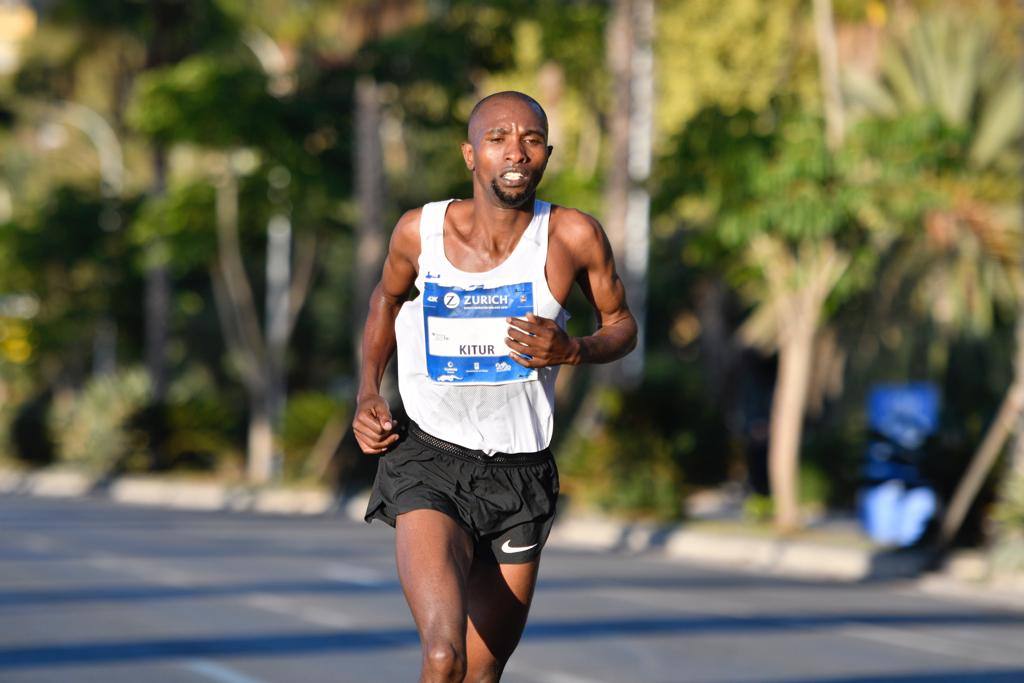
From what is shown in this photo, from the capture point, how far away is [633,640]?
11.3 metres

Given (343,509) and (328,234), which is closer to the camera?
(343,509)

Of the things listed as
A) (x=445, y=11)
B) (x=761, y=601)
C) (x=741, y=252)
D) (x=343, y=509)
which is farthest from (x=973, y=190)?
(x=761, y=601)

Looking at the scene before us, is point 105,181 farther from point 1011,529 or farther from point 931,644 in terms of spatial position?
point 931,644

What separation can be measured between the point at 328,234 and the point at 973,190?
10.8 meters

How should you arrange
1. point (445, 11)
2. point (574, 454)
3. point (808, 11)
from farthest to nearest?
point (808, 11) < point (445, 11) < point (574, 454)

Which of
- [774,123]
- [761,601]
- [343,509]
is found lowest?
[343,509]

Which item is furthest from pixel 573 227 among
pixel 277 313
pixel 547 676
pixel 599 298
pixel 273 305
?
pixel 273 305

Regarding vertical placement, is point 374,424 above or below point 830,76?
below

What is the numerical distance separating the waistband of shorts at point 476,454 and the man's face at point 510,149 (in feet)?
2.13

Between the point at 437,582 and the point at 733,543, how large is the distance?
587 inches

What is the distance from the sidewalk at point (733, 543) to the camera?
57.0 feet

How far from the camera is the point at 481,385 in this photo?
16.8ft

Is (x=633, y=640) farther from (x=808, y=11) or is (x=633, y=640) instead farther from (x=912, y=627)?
(x=808, y=11)

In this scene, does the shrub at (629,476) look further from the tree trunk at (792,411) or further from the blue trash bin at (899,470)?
the blue trash bin at (899,470)
